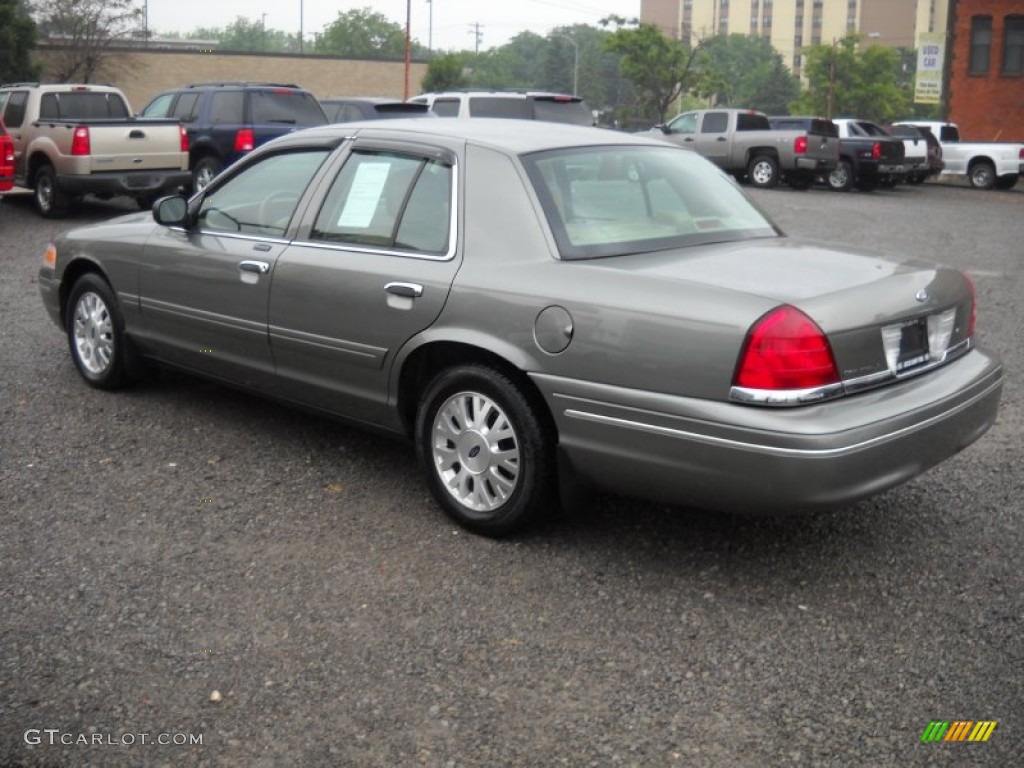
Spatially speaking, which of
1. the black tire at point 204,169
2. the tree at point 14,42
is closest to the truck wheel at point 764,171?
the black tire at point 204,169

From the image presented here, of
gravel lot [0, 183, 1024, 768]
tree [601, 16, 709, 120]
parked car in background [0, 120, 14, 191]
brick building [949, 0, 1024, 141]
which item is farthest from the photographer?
tree [601, 16, 709, 120]

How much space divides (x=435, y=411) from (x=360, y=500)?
67 cm

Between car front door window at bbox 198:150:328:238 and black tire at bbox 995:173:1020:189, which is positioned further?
black tire at bbox 995:173:1020:189

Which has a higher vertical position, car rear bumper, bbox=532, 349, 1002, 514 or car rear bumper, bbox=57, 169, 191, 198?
car rear bumper, bbox=57, 169, 191, 198

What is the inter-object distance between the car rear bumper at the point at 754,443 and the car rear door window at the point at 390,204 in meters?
0.96

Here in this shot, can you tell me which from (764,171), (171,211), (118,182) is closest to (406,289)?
(171,211)

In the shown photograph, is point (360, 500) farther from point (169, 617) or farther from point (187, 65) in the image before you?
point (187, 65)

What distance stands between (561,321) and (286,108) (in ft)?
49.5

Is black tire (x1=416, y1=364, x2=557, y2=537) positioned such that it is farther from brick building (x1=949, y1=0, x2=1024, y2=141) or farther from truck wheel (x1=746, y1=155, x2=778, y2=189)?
brick building (x1=949, y1=0, x2=1024, y2=141)

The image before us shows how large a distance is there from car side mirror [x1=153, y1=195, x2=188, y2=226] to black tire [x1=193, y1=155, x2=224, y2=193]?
12387 mm

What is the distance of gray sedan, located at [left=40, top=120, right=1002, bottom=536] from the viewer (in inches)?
162

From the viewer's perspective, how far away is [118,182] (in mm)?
15992

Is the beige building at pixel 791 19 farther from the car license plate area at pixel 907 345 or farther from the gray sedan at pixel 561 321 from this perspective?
the car license plate area at pixel 907 345

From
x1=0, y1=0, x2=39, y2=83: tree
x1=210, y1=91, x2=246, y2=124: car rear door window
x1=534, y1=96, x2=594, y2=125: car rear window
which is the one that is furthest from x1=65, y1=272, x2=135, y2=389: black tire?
x1=0, y1=0, x2=39, y2=83: tree
